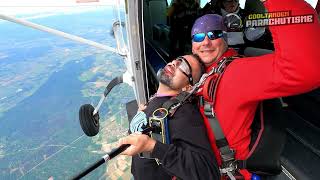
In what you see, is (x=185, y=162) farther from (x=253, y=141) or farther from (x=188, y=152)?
(x=253, y=141)

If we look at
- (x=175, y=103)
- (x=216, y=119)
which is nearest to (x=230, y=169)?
(x=216, y=119)

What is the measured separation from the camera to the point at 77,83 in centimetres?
10344

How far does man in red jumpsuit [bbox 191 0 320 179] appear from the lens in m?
0.95

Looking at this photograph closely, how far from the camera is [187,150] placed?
1.36 metres

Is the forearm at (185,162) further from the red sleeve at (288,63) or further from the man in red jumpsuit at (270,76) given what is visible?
the red sleeve at (288,63)

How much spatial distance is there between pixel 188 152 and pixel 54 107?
95213 millimetres

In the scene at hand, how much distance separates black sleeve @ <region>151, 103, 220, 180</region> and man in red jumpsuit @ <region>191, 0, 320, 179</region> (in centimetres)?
9

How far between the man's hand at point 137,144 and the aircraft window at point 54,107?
35951mm

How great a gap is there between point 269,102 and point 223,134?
316mm

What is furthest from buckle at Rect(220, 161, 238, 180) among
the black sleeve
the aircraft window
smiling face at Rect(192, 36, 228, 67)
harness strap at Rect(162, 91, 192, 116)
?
the aircraft window

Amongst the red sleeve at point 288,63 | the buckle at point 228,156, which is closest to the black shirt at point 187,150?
the buckle at point 228,156

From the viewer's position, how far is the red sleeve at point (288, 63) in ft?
3.10

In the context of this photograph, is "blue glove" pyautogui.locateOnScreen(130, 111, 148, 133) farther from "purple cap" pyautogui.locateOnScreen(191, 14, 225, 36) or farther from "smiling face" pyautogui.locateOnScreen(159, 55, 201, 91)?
"purple cap" pyautogui.locateOnScreen(191, 14, 225, 36)

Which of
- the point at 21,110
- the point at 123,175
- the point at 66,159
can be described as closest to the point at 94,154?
the point at 66,159
